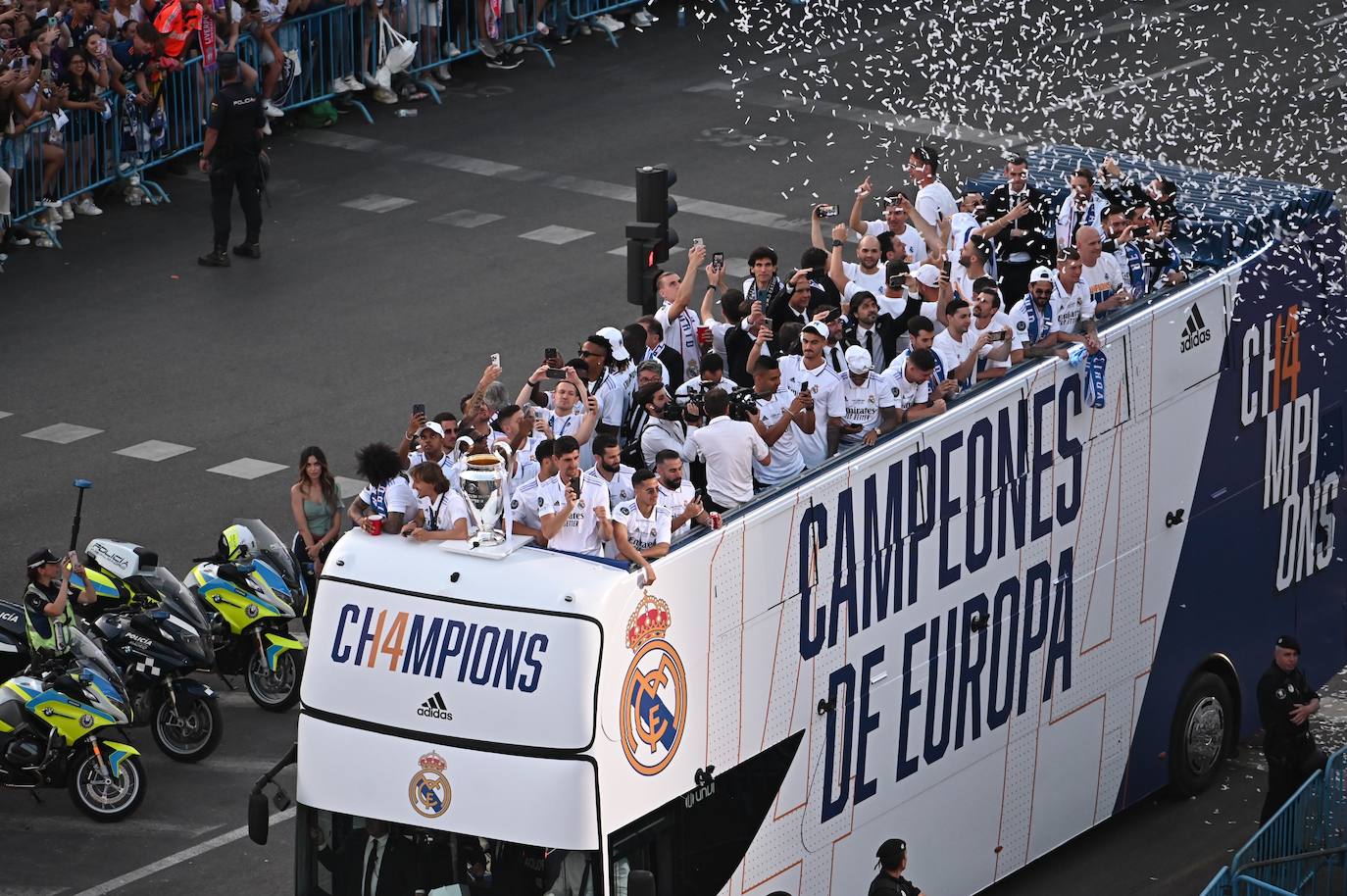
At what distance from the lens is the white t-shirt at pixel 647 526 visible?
12359 mm

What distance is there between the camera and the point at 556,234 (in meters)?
28.0

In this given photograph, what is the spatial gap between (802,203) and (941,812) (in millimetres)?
15611

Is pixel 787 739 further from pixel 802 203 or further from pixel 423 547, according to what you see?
pixel 802 203

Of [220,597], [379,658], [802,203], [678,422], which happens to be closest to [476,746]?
[379,658]

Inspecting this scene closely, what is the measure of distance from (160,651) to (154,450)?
5.92 metres

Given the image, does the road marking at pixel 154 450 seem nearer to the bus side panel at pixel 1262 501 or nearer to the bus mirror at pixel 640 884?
the bus side panel at pixel 1262 501

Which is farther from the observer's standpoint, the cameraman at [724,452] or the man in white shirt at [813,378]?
the man in white shirt at [813,378]

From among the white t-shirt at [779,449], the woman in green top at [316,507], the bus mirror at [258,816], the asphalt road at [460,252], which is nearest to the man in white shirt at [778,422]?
the white t-shirt at [779,449]

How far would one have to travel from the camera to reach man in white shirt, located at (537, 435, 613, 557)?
40.7 feet

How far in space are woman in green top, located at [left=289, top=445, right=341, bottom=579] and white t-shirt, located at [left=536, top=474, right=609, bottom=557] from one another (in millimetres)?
5446

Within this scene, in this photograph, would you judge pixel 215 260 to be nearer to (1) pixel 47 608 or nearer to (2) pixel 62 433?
(2) pixel 62 433

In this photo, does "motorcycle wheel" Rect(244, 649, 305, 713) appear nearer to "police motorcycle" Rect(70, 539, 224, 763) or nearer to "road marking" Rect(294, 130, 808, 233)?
"police motorcycle" Rect(70, 539, 224, 763)

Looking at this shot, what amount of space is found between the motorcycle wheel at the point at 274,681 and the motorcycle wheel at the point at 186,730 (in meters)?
0.72

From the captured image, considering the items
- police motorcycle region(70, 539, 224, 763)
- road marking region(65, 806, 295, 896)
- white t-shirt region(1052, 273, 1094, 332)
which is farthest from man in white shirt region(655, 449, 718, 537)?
police motorcycle region(70, 539, 224, 763)
